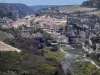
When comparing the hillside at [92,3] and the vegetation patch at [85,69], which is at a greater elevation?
the vegetation patch at [85,69]

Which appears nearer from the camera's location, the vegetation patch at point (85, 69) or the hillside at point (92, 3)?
the vegetation patch at point (85, 69)

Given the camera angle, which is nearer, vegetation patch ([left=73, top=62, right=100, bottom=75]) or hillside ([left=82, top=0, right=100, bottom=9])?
vegetation patch ([left=73, top=62, right=100, bottom=75])

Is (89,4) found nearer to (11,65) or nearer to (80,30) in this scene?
(80,30)

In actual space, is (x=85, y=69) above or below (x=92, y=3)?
above

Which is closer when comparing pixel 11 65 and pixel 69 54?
pixel 11 65

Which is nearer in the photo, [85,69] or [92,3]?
[85,69]

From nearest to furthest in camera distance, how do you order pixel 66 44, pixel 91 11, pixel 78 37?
pixel 66 44 < pixel 78 37 < pixel 91 11

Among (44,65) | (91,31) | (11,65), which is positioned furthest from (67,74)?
(91,31)

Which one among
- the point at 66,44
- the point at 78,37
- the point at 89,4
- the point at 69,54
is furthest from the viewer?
the point at 89,4

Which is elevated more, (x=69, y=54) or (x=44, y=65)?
(x=44, y=65)

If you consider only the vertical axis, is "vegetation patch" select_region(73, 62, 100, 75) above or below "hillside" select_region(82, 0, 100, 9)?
above
